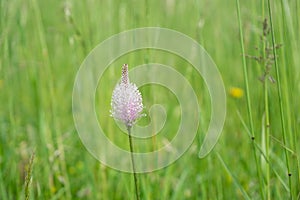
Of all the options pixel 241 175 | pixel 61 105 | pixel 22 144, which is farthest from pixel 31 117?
pixel 241 175

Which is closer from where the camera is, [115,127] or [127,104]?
[127,104]

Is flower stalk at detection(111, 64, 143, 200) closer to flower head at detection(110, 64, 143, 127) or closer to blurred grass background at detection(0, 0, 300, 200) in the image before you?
flower head at detection(110, 64, 143, 127)

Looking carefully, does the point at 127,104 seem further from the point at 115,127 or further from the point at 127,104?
the point at 115,127

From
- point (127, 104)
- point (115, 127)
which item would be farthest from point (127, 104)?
point (115, 127)

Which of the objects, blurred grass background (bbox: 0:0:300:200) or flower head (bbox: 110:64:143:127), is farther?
blurred grass background (bbox: 0:0:300:200)

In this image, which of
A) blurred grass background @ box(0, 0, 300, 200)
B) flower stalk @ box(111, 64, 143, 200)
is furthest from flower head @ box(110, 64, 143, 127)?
blurred grass background @ box(0, 0, 300, 200)

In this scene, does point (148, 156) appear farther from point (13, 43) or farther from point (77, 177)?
point (13, 43)

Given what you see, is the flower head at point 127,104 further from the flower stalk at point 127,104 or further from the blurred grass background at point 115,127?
the blurred grass background at point 115,127

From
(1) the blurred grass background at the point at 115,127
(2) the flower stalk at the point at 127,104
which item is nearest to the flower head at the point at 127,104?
(2) the flower stalk at the point at 127,104
